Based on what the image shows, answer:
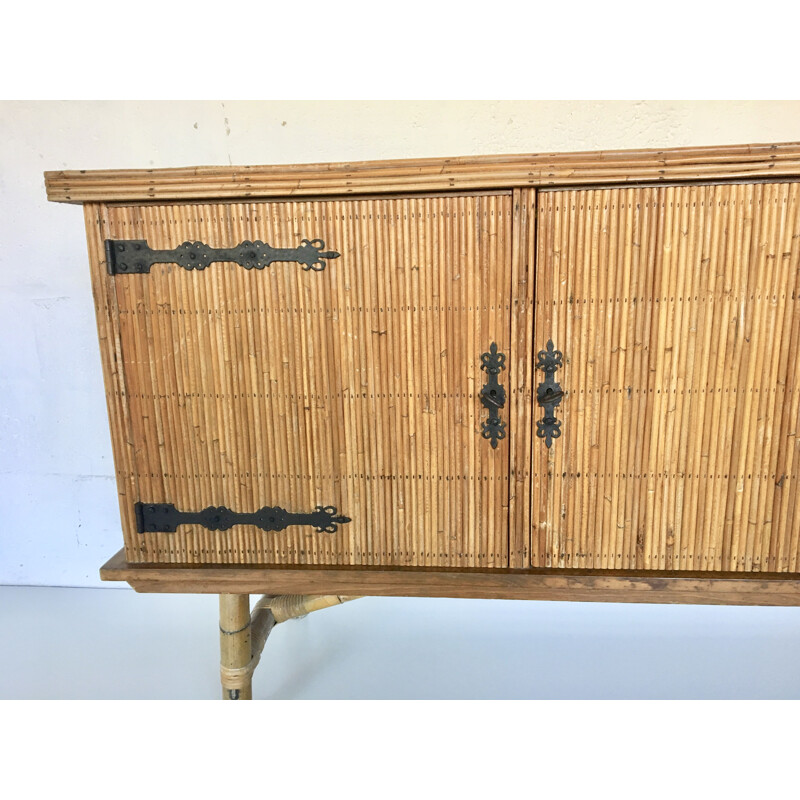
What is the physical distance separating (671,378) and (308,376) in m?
0.89

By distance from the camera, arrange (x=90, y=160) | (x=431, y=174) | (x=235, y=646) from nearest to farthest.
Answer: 1. (x=431, y=174)
2. (x=235, y=646)
3. (x=90, y=160)

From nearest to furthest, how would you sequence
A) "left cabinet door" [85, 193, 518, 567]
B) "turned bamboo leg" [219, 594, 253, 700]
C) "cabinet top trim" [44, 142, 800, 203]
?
1. "cabinet top trim" [44, 142, 800, 203]
2. "left cabinet door" [85, 193, 518, 567]
3. "turned bamboo leg" [219, 594, 253, 700]

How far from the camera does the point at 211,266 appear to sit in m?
1.64

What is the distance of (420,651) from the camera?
2.56 m

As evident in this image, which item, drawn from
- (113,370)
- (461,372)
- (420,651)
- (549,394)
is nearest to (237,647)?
(420,651)

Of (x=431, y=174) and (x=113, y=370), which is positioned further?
(x=113, y=370)

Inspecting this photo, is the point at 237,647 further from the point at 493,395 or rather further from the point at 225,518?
the point at 493,395

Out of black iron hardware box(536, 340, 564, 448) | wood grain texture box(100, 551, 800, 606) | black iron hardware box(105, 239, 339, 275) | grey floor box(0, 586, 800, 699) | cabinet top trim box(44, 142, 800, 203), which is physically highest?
cabinet top trim box(44, 142, 800, 203)

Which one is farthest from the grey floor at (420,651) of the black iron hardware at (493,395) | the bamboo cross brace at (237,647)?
the black iron hardware at (493,395)

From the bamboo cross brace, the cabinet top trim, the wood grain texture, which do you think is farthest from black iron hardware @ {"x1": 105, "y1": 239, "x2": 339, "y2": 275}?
the bamboo cross brace

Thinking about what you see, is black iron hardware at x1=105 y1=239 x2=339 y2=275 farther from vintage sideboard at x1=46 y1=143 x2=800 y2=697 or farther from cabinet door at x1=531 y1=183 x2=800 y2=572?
cabinet door at x1=531 y1=183 x2=800 y2=572

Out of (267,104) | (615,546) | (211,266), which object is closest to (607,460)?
(615,546)

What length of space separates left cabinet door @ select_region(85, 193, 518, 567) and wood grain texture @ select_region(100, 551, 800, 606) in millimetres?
39

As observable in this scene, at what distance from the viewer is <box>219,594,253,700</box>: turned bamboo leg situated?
2.01 metres
